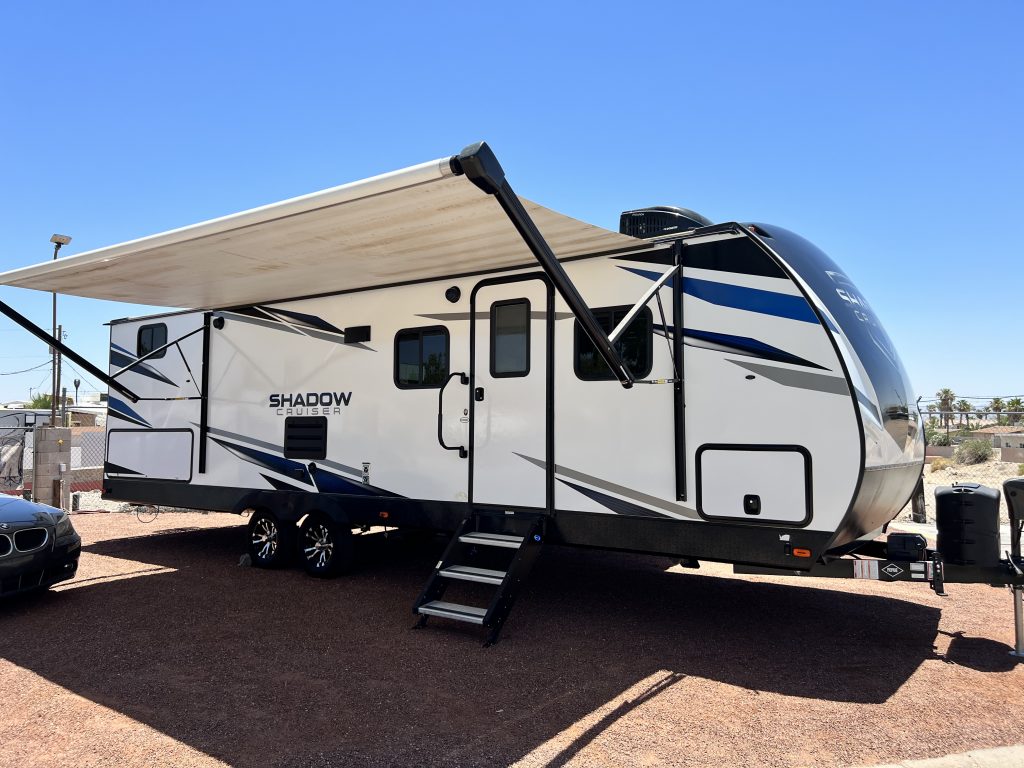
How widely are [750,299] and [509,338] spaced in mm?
1974

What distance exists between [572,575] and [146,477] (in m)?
4.97

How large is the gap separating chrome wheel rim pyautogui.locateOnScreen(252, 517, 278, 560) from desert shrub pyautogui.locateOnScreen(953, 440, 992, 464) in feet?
60.7

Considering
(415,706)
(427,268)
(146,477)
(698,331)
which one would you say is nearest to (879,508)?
(698,331)

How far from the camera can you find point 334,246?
581 centimetres

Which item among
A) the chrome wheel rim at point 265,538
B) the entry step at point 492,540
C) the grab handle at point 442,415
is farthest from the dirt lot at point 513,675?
the grab handle at point 442,415

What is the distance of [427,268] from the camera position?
6543mm

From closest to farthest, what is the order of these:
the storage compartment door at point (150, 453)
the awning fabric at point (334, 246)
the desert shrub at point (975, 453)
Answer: the awning fabric at point (334, 246)
the storage compartment door at point (150, 453)
the desert shrub at point (975, 453)

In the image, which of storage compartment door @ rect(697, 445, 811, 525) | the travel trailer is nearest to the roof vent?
the travel trailer

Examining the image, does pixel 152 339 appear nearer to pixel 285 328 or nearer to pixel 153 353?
pixel 153 353

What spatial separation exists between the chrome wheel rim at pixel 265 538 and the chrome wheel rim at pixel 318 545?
39 centimetres

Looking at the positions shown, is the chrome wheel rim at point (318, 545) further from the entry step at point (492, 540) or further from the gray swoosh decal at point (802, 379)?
the gray swoosh decal at point (802, 379)

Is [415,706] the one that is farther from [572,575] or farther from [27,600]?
[27,600]

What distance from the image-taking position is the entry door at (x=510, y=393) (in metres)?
6.05

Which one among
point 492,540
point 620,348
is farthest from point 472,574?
point 620,348
